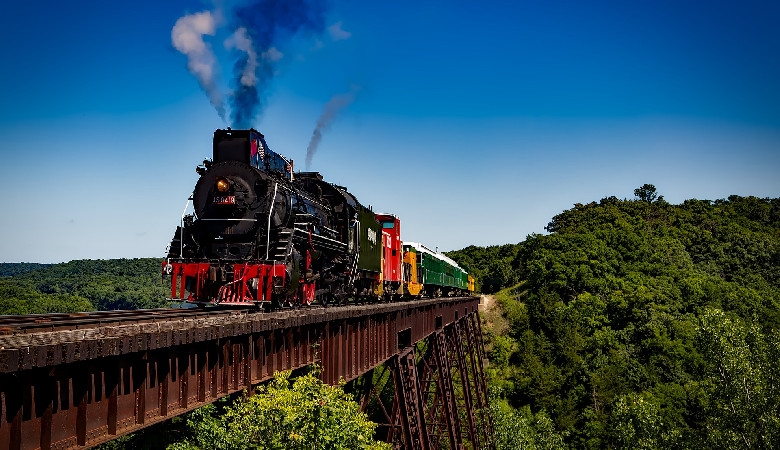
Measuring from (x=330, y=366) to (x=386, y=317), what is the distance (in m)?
4.61

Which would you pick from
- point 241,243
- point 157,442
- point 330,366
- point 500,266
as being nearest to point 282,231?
point 241,243

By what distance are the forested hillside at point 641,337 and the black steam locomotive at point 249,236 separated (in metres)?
21.6

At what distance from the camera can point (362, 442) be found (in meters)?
10.4

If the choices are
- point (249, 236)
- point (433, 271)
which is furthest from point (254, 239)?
point (433, 271)

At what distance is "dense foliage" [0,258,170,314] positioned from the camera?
187ft

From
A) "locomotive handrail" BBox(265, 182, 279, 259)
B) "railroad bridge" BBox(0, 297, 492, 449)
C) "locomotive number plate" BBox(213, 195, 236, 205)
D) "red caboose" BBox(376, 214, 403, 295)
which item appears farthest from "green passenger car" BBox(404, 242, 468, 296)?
"railroad bridge" BBox(0, 297, 492, 449)

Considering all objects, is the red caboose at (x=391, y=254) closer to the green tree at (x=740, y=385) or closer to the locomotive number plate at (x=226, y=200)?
the locomotive number plate at (x=226, y=200)

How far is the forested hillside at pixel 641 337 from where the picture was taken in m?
27.0

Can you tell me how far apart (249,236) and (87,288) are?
91970mm

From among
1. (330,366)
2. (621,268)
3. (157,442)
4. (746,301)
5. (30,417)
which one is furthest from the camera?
(621,268)

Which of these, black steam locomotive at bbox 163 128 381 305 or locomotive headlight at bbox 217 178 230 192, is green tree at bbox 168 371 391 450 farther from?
locomotive headlight at bbox 217 178 230 192

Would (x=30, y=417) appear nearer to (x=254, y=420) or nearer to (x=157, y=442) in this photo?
(x=254, y=420)

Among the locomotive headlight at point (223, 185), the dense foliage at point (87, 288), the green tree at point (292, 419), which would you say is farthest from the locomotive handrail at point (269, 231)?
the dense foliage at point (87, 288)

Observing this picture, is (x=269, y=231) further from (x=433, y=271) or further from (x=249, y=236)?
(x=433, y=271)
